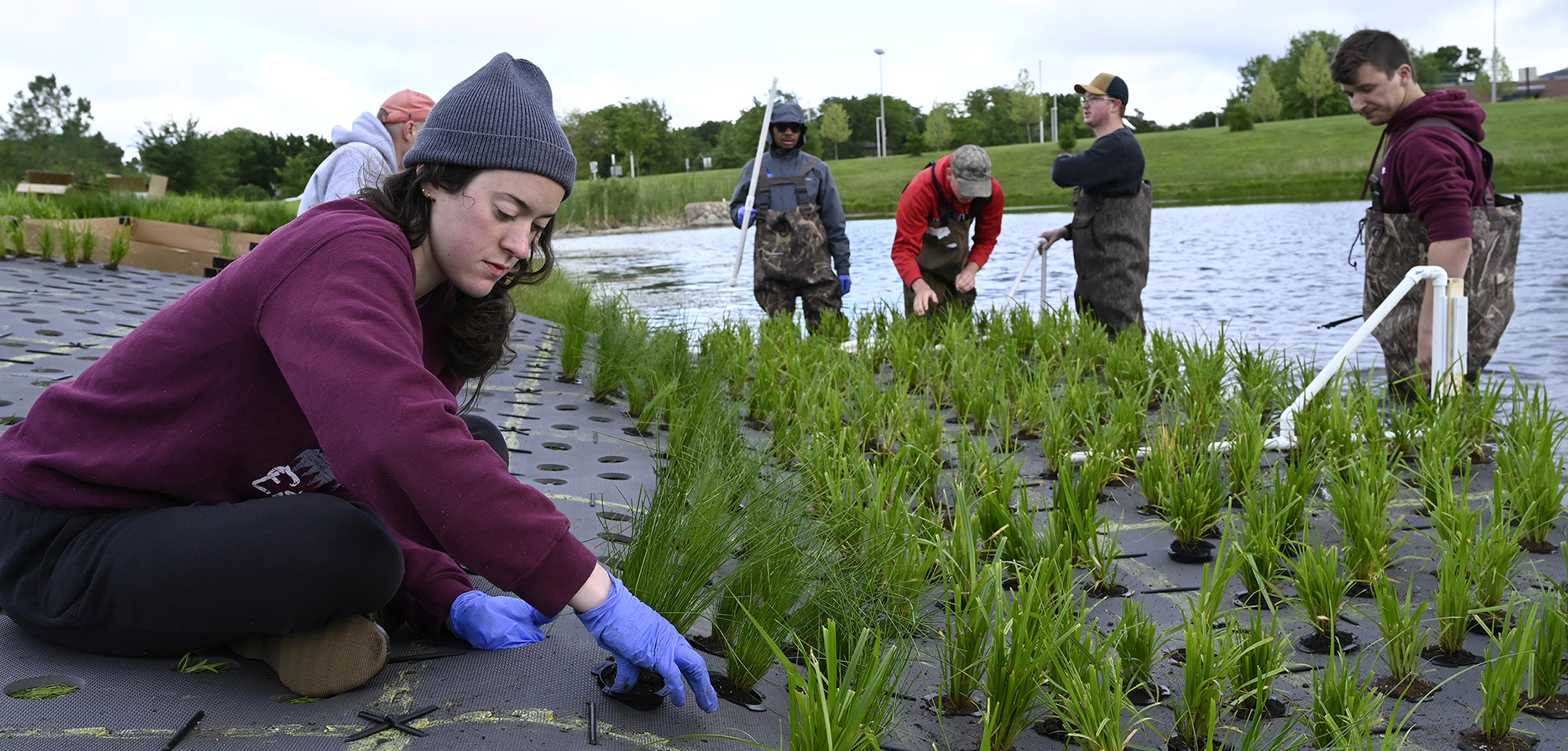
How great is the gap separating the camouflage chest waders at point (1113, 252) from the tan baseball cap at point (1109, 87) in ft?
1.74

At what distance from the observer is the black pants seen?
1.54 meters

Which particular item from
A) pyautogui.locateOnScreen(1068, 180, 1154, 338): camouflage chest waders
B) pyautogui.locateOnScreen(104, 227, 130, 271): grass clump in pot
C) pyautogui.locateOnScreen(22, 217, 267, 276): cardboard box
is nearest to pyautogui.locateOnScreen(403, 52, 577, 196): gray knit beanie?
pyautogui.locateOnScreen(1068, 180, 1154, 338): camouflage chest waders

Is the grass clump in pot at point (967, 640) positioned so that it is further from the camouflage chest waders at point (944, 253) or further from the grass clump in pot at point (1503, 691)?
the camouflage chest waders at point (944, 253)

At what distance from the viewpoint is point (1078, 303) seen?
5.93m

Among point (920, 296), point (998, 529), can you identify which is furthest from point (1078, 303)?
point (998, 529)

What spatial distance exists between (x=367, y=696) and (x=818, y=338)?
394 centimetres

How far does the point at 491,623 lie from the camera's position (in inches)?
72.4

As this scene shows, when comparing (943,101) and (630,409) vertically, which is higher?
(943,101)

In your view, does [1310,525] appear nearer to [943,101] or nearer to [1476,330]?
[1476,330]

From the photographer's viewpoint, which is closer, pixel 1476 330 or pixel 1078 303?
pixel 1476 330

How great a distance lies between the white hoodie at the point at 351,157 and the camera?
12.6 ft

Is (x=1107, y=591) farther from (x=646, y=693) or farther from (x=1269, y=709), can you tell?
(x=646, y=693)

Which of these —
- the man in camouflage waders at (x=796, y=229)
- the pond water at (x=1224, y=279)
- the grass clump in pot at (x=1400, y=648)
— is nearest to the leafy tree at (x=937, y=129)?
the pond water at (x=1224, y=279)

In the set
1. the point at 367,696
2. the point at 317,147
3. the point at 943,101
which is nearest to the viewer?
the point at 367,696
